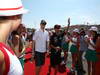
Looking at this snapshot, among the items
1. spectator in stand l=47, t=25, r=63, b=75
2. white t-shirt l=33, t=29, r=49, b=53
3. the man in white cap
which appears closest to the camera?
the man in white cap

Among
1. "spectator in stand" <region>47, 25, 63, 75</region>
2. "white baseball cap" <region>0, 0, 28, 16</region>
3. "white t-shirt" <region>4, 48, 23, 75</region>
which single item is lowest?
"spectator in stand" <region>47, 25, 63, 75</region>

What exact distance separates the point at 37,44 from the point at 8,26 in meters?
6.43

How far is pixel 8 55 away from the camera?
1393mm

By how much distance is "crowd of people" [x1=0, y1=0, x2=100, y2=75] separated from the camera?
1426mm

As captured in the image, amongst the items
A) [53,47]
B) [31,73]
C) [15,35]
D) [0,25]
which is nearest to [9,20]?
[0,25]

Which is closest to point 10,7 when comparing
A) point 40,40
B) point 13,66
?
point 13,66

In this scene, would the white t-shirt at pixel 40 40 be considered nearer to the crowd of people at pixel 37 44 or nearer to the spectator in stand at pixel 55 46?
the crowd of people at pixel 37 44

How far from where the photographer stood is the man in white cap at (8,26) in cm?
137

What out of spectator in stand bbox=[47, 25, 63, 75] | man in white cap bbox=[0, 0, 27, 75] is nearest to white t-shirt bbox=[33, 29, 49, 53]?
spectator in stand bbox=[47, 25, 63, 75]

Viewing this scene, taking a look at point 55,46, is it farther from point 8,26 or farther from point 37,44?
point 8,26

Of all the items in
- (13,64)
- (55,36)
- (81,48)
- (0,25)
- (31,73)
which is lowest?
(31,73)

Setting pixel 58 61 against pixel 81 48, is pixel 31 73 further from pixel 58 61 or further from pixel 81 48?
pixel 81 48

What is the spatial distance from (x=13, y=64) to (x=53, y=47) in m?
6.88

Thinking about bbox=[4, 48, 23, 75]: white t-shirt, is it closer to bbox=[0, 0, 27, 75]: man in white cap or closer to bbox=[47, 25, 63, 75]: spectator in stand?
bbox=[0, 0, 27, 75]: man in white cap
